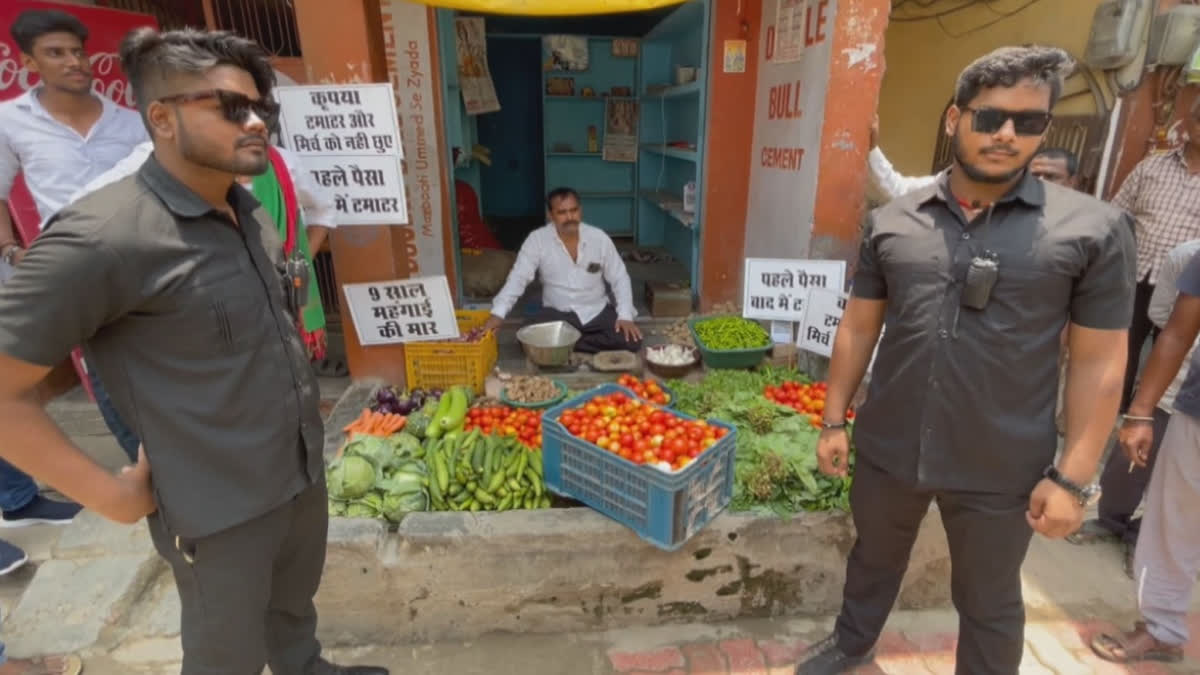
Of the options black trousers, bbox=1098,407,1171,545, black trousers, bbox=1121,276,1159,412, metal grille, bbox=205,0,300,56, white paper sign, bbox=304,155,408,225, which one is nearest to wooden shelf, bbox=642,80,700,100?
white paper sign, bbox=304,155,408,225

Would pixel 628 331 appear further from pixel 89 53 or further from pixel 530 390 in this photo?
pixel 89 53

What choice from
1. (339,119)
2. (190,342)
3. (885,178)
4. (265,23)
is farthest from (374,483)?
(265,23)

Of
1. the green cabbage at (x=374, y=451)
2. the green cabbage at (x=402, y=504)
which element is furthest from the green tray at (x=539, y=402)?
the green cabbage at (x=402, y=504)

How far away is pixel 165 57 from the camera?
158 cm

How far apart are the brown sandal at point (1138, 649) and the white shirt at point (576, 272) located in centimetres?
342

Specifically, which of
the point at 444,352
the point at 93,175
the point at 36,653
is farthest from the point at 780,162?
the point at 36,653

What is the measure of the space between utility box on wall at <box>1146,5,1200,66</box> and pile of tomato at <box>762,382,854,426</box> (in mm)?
3373

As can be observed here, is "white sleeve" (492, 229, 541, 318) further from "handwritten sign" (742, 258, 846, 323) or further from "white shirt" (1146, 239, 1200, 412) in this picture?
"white shirt" (1146, 239, 1200, 412)

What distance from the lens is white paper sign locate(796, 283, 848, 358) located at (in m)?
3.98

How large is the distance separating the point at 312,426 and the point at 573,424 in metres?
1.36

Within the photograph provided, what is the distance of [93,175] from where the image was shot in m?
3.26

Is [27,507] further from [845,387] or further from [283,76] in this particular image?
[845,387]

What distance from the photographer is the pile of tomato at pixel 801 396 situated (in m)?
3.77

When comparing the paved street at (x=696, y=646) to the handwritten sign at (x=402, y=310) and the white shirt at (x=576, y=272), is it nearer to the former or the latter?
the handwritten sign at (x=402, y=310)
